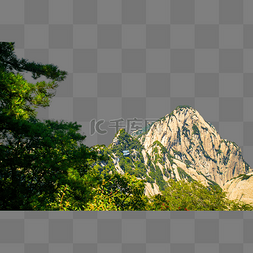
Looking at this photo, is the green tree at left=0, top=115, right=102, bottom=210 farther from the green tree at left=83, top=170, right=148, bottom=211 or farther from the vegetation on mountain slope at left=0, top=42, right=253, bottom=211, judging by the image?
the green tree at left=83, top=170, right=148, bottom=211

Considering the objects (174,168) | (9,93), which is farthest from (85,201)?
(174,168)

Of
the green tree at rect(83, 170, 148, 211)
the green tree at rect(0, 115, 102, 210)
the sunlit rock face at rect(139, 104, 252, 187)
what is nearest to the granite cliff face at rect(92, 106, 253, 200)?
the sunlit rock face at rect(139, 104, 252, 187)

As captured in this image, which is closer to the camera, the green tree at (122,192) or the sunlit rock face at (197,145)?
the green tree at (122,192)

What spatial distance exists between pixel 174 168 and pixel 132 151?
2640 cm

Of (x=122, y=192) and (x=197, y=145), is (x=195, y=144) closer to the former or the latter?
(x=197, y=145)

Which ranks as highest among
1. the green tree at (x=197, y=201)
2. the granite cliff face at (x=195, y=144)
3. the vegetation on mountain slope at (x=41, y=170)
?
the granite cliff face at (x=195, y=144)

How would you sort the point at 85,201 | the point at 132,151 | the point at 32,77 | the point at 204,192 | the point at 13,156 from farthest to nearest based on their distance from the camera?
the point at 132,151
the point at 204,192
the point at 32,77
the point at 13,156
the point at 85,201

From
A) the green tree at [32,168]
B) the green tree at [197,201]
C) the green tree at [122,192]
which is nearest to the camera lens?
the green tree at [32,168]

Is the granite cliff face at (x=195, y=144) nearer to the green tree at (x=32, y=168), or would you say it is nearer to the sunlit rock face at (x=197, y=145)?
the sunlit rock face at (x=197, y=145)

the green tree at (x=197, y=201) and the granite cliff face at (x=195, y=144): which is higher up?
the granite cliff face at (x=195, y=144)

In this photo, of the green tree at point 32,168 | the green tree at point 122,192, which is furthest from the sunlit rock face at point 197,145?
the green tree at point 32,168

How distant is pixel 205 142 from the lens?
11125 centimetres

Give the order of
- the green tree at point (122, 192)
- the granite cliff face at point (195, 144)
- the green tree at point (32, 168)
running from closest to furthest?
the green tree at point (32, 168) < the green tree at point (122, 192) < the granite cliff face at point (195, 144)

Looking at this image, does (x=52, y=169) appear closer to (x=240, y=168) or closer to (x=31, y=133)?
(x=31, y=133)
